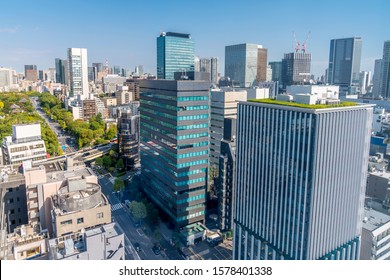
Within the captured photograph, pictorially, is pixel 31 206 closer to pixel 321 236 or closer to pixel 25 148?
pixel 321 236

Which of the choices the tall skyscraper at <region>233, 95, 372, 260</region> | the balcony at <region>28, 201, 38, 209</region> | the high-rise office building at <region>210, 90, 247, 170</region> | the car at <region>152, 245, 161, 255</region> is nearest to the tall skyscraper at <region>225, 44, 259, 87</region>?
the high-rise office building at <region>210, 90, 247, 170</region>

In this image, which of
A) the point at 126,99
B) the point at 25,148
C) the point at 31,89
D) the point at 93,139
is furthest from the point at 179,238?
the point at 31,89

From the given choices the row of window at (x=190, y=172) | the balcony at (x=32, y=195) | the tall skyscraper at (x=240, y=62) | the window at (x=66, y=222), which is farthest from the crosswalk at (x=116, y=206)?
the tall skyscraper at (x=240, y=62)

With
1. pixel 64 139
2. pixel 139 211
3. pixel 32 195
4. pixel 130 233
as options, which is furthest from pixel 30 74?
pixel 32 195

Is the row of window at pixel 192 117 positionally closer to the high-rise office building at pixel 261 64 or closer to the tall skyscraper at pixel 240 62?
the tall skyscraper at pixel 240 62

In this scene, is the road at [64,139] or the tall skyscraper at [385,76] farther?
the tall skyscraper at [385,76]

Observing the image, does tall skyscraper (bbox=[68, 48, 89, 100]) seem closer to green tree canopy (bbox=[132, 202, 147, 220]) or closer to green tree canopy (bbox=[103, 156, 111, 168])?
green tree canopy (bbox=[103, 156, 111, 168])

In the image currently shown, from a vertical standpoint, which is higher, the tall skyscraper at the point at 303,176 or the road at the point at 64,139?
the tall skyscraper at the point at 303,176
